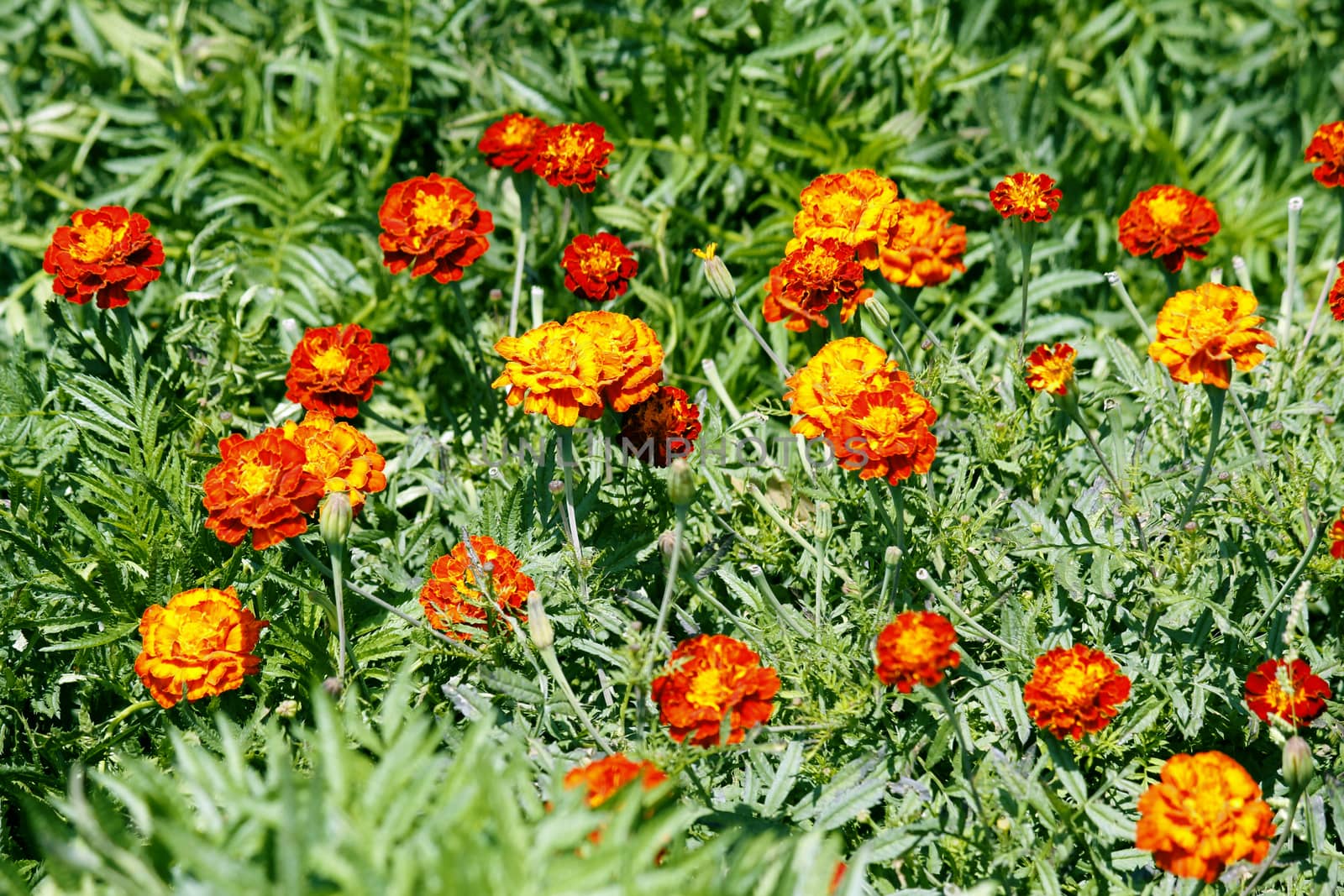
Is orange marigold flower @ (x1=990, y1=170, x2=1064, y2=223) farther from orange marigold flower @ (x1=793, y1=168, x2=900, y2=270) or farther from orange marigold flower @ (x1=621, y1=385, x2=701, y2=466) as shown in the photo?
orange marigold flower @ (x1=621, y1=385, x2=701, y2=466)

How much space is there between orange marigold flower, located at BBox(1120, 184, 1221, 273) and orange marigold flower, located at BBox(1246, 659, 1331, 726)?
687 millimetres

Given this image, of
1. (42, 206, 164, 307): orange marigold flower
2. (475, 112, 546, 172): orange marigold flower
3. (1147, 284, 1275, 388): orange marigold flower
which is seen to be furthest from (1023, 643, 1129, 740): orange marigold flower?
(42, 206, 164, 307): orange marigold flower

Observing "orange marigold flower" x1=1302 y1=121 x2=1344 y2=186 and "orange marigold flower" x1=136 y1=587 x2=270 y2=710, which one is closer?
"orange marigold flower" x1=136 y1=587 x2=270 y2=710

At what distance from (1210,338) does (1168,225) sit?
1.28 feet

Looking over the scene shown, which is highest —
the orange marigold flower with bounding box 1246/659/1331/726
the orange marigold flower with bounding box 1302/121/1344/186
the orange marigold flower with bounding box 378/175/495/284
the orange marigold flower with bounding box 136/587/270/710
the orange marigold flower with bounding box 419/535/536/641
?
the orange marigold flower with bounding box 1302/121/1344/186

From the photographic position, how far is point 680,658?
4.72 ft

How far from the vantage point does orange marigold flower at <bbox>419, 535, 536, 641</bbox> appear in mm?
1580

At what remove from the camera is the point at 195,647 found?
153 cm

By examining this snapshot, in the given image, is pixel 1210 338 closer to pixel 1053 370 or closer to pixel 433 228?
pixel 1053 370

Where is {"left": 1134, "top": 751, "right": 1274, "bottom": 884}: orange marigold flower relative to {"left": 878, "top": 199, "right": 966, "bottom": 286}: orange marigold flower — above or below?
below

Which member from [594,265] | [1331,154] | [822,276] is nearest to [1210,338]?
[822,276]

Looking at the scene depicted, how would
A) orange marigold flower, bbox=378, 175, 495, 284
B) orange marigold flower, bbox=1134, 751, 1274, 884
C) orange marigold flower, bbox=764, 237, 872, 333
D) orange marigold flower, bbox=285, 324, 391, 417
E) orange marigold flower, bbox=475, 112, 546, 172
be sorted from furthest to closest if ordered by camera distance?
orange marigold flower, bbox=475, 112, 546, 172, orange marigold flower, bbox=378, 175, 495, 284, orange marigold flower, bbox=285, 324, 391, 417, orange marigold flower, bbox=764, 237, 872, 333, orange marigold flower, bbox=1134, 751, 1274, 884

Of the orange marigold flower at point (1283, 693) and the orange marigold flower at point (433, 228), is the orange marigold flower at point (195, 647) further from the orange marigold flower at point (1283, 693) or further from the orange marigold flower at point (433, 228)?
the orange marigold flower at point (1283, 693)

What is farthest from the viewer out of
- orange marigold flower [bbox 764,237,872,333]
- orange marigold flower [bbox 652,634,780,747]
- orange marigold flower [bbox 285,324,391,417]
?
orange marigold flower [bbox 285,324,391,417]
